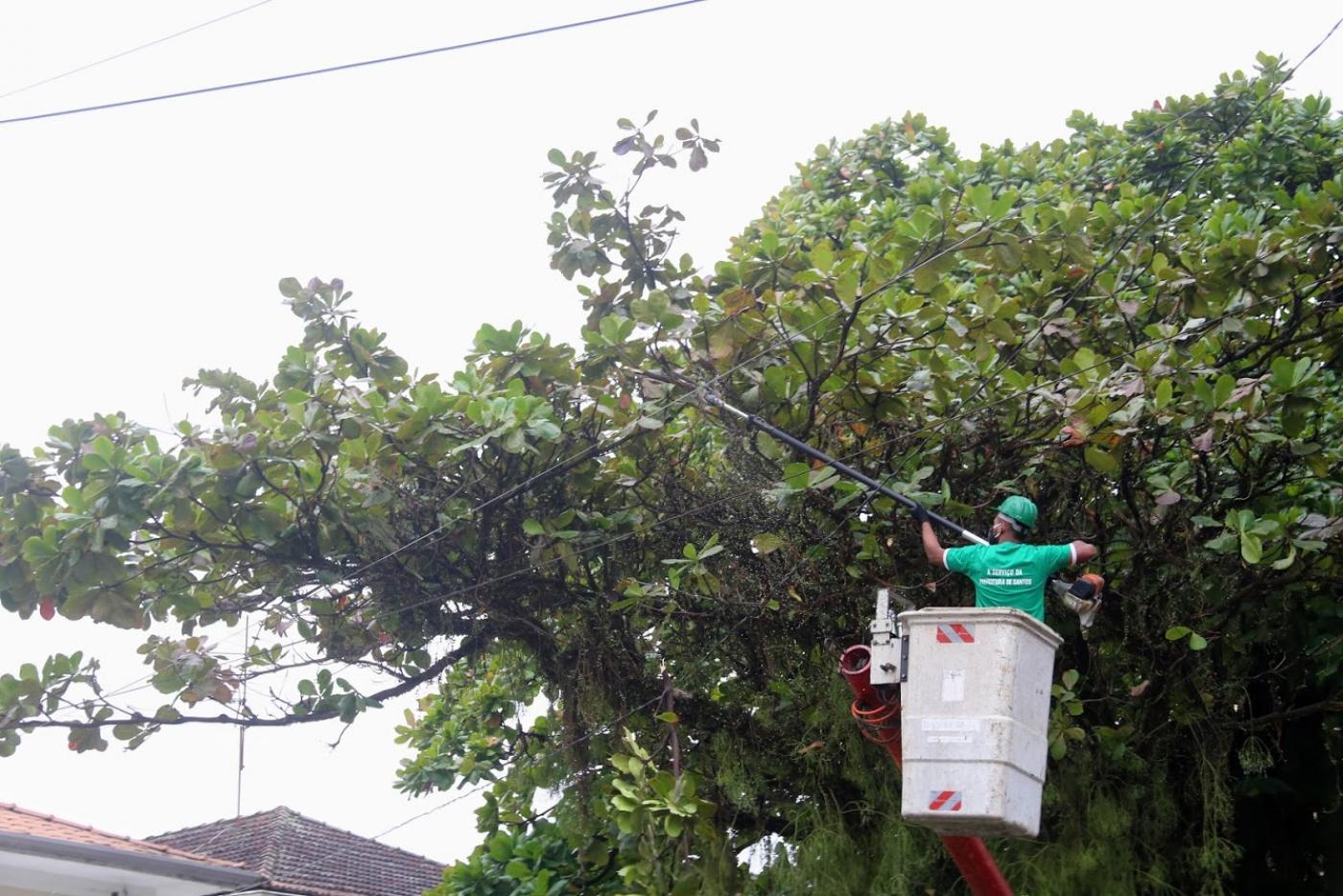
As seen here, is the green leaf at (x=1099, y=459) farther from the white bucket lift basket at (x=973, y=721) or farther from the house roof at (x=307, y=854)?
the house roof at (x=307, y=854)

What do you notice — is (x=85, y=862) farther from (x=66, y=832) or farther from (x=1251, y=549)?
(x=1251, y=549)

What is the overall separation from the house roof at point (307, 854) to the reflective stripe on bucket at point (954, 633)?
27.1 feet

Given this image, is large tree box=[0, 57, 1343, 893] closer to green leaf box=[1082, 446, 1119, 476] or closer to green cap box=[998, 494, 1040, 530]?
green leaf box=[1082, 446, 1119, 476]

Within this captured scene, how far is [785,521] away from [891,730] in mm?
1729

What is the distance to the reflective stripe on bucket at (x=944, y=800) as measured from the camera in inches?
207

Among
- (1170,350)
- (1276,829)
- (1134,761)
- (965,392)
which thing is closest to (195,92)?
(965,392)

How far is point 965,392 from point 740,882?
9.34ft

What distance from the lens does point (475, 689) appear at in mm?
10906

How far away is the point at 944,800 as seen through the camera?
5277mm

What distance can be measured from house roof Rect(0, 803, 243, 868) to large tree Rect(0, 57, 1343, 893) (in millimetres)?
2479

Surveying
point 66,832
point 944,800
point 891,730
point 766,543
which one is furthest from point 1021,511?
point 66,832

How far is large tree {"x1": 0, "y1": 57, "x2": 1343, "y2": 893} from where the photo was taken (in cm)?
704

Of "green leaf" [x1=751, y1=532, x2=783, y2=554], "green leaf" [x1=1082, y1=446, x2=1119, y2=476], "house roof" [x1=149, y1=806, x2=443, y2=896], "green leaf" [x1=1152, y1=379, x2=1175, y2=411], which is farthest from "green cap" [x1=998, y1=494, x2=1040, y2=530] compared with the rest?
"house roof" [x1=149, y1=806, x2=443, y2=896]

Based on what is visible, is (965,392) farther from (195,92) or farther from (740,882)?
(195,92)
